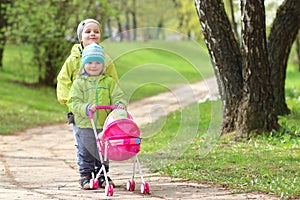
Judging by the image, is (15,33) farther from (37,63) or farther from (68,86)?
(68,86)

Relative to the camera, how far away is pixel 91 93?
22.5 feet

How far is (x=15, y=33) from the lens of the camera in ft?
69.5

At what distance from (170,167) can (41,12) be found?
43.4ft

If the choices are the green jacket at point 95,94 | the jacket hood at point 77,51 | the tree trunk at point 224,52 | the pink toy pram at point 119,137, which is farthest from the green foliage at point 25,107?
the pink toy pram at point 119,137

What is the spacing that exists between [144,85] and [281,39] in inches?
196

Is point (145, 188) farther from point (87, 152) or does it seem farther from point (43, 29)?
point (43, 29)

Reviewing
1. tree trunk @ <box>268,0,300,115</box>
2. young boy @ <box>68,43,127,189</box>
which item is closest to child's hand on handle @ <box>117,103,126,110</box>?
young boy @ <box>68,43,127,189</box>

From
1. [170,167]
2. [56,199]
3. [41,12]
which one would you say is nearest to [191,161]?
[170,167]

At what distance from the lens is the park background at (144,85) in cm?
739

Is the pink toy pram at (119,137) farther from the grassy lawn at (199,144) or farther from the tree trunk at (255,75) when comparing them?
the tree trunk at (255,75)

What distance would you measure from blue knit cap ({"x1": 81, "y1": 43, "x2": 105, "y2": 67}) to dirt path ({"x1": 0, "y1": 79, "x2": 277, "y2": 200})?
4.21 feet

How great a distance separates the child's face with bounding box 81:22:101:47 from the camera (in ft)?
23.4

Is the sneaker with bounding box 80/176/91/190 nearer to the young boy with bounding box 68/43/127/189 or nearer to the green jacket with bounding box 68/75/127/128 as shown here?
the young boy with bounding box 68/43/127/189

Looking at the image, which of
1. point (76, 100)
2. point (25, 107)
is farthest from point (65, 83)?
point (25, 107)
